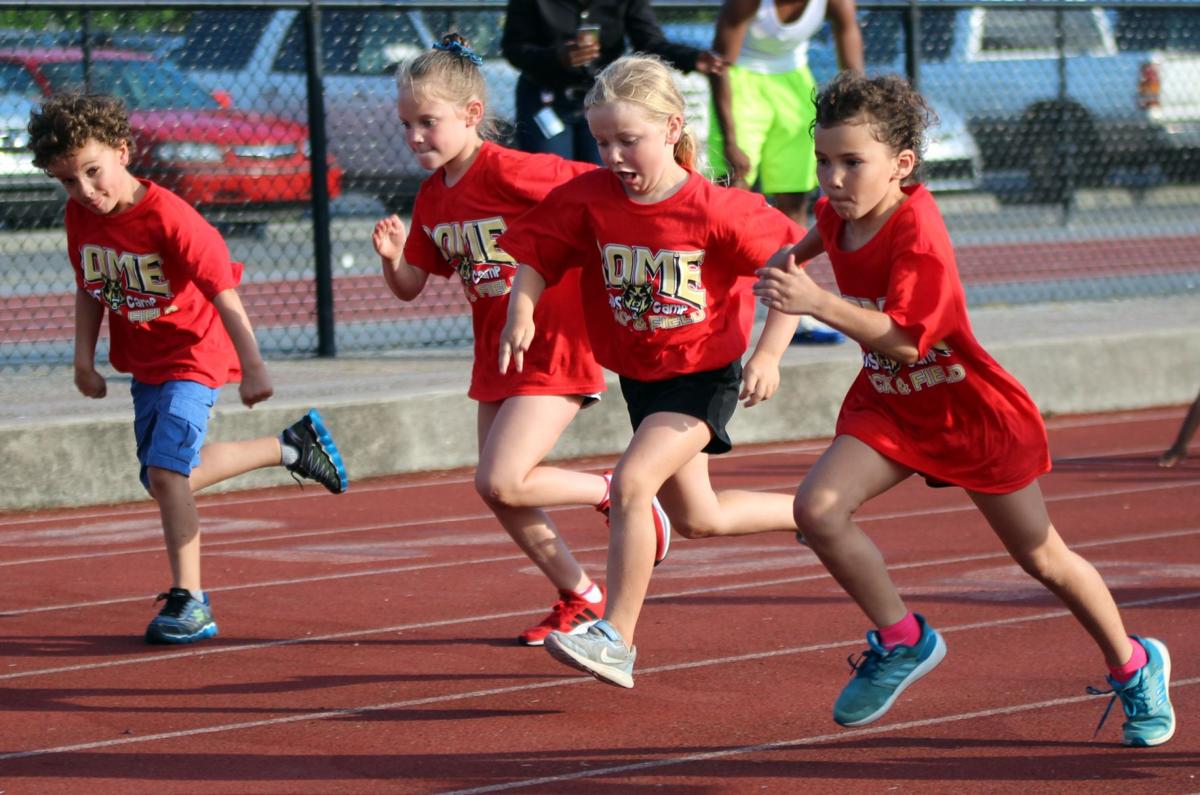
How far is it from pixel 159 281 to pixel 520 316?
135 cm

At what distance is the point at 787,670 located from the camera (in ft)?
16.7

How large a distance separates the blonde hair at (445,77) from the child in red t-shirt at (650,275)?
A: 0.56m

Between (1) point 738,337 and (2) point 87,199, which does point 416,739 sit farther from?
(2) point 87,199

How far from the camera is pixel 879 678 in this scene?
426cm

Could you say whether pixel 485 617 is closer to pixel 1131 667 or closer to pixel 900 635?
pixel 900 635

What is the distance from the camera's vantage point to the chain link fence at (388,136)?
32.7ft

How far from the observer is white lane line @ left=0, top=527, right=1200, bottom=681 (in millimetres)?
5336

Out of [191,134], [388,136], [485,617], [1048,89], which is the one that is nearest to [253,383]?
[485,617]

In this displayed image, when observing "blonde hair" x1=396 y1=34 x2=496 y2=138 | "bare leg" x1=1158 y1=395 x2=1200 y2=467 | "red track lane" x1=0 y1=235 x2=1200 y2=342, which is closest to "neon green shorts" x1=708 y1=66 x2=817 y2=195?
"red track lane" x1=0 y1=235 x2=1200 y2=342

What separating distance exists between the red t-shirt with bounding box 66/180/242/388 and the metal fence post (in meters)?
3.87

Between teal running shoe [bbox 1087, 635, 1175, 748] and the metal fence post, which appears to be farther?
the metal fence post

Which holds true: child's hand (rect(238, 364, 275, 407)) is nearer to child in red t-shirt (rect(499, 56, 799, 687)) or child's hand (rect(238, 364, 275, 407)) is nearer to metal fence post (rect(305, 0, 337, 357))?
child in red t-shirt (rect(499, 56, 799, 687))

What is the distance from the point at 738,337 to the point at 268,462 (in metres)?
2.02

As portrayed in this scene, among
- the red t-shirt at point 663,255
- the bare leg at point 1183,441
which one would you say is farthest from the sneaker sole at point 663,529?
the bare leg at point 1183,441
